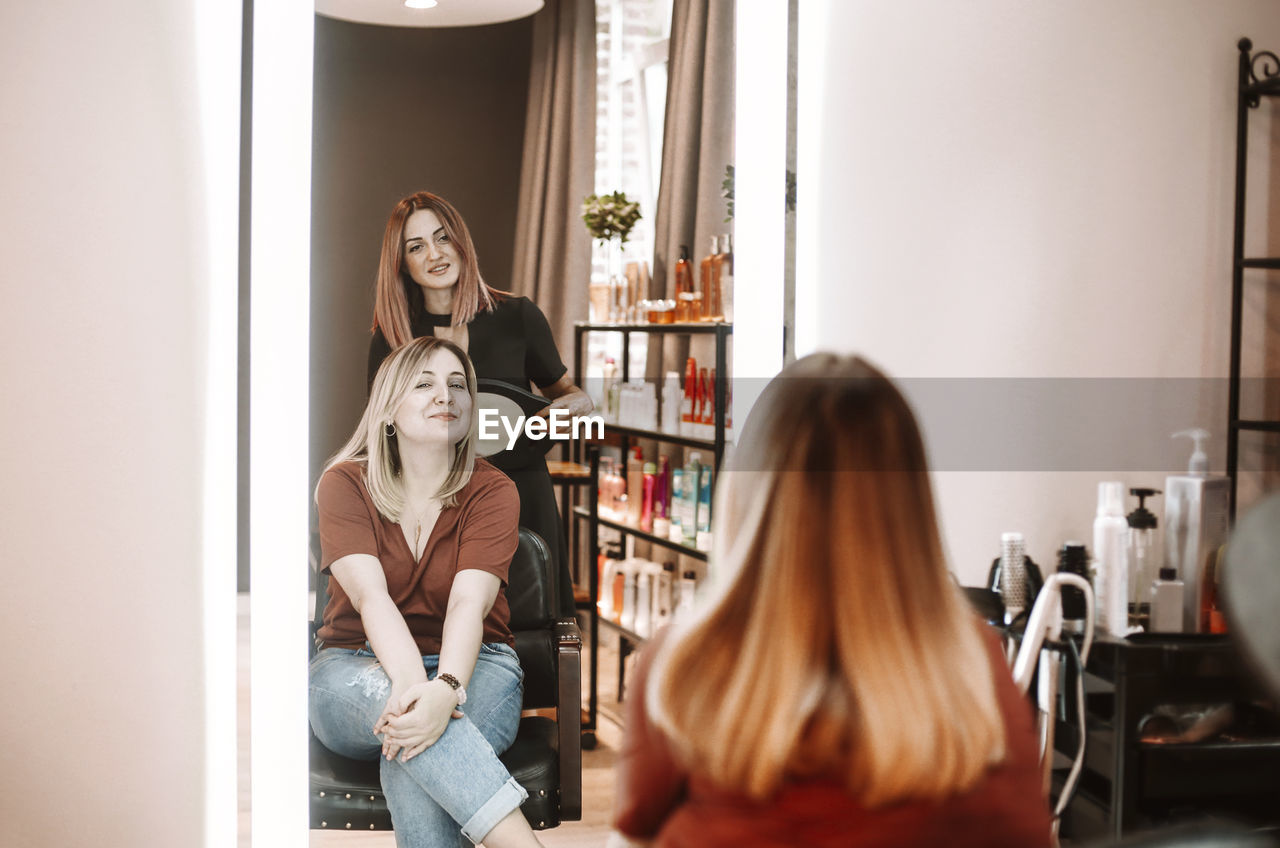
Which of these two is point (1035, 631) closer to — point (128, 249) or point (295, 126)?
point (295, 126)

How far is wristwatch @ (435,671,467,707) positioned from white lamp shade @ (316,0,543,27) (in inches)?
50.6

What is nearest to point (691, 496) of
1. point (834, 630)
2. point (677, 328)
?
point (677, 328)

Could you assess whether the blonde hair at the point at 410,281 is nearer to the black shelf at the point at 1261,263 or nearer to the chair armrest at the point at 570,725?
the chair armrest at the point at 570,725

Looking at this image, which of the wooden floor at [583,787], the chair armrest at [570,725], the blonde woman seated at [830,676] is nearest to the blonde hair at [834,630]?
the blonde woman seated at [830,676]

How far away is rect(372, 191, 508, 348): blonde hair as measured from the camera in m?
2.04

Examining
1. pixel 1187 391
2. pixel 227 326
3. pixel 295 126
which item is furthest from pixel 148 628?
pixel 1187 391

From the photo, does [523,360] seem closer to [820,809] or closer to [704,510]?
[704,510]

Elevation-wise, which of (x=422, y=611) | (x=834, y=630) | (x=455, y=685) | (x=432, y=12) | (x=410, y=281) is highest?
(x=432, y=12)

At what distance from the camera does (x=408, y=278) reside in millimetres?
2057

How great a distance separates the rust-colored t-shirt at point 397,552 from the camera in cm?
202

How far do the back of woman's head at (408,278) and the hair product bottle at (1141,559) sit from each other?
1438 mm

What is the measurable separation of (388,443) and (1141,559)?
160cm

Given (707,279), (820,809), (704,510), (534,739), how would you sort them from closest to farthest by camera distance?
(820,809), (534,739), (707,279), (704,510)

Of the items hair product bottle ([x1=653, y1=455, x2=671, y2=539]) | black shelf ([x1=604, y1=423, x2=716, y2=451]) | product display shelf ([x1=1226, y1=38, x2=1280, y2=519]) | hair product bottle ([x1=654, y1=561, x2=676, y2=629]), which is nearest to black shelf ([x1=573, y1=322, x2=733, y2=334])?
black shelf ([x1=604, y1=423, x2=716, y2=451])
